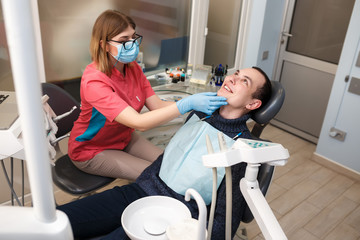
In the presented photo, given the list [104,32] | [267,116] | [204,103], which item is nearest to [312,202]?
[267,116]

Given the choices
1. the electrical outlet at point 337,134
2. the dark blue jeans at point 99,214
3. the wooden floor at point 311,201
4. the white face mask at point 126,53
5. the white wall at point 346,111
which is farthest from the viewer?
the electrical outlet at point 337,134

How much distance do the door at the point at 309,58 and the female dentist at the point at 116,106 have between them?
6.07 feet

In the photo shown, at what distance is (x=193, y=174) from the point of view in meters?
1.34

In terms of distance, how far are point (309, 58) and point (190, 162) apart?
2.16 meters

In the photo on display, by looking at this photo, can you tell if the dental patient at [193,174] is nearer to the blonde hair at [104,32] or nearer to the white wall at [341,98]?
the blonde hair at [104,32]

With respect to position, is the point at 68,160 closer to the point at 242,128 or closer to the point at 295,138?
the point at 242,128

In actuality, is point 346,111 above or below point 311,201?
above

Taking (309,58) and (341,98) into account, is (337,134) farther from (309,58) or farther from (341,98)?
(309,58)

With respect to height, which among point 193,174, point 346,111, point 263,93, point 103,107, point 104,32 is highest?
point 104,32

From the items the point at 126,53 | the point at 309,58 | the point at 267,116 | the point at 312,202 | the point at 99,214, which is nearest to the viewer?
the point at 99,214

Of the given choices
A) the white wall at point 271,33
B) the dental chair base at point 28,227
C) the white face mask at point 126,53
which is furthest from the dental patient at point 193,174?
the white wall at point 271,33

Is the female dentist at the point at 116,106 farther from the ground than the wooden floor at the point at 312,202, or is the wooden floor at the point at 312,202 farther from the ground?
the female dentist at the point at 116,106

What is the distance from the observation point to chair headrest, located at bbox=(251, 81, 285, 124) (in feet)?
4.44

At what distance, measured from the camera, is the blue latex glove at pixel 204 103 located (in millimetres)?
1374
